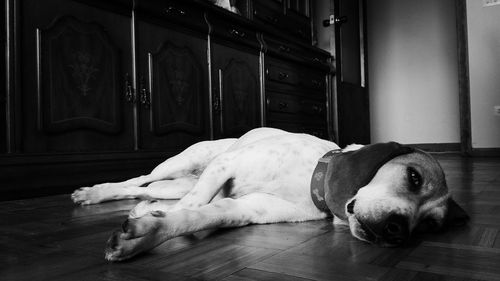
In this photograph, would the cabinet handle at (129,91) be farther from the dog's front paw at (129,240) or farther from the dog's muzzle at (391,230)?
the dog's muzzle at (391,230)

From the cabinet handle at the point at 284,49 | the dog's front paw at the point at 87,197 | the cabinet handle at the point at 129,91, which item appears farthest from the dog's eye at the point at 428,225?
the cabinet handle at the point at 284,49

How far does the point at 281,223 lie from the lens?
1.46 m

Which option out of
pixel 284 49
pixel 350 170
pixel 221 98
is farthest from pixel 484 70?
pixel 350 170

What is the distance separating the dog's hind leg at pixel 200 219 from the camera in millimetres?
986

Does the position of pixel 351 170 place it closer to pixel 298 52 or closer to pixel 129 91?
pixel 129 91

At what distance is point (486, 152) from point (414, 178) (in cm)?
480

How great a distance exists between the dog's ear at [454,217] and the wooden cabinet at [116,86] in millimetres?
1973

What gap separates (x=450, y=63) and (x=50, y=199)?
21.3 feet

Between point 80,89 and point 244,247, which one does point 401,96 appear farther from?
point 244,247

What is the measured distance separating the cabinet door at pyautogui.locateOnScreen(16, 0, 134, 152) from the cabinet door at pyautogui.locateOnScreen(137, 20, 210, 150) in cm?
14

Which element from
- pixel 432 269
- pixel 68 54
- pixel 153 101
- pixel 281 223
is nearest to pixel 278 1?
pixel 153 101

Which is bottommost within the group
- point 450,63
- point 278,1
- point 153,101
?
point 153,101

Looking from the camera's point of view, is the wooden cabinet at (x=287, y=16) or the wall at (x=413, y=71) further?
the wall at (x=413, y=71)

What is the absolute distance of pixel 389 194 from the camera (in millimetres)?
1151
